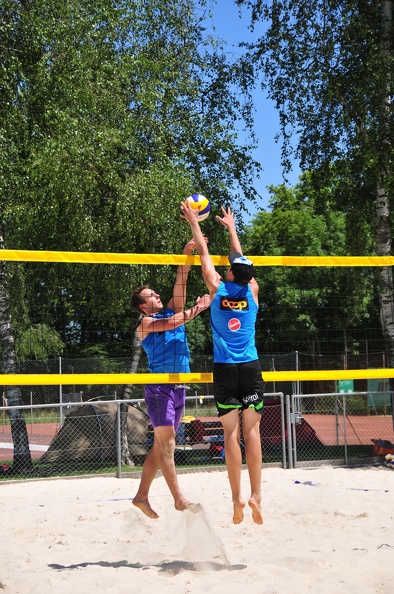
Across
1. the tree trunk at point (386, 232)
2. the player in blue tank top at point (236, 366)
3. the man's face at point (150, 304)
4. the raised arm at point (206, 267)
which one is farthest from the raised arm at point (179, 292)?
the tree trunk at point (386, 232)

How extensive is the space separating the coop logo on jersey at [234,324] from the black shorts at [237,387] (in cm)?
22

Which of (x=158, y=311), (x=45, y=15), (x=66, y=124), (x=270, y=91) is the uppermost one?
(x=45, y=15)

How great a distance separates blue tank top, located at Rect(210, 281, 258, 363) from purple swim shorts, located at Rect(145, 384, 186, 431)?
644 mm

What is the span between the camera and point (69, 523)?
6258 millimetres

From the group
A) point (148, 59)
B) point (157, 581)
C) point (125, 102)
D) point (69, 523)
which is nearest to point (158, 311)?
point (157, 581)

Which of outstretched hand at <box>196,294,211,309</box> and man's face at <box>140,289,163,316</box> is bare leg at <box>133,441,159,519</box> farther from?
outstretched hand at <box>196,294,211,309</box>

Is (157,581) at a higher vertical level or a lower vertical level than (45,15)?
lower

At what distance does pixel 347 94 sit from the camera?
38.5ft

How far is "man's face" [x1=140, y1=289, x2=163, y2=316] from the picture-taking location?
5.14m

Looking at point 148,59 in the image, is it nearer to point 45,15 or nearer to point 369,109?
point 45,15

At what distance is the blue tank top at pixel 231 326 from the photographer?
4.62 m

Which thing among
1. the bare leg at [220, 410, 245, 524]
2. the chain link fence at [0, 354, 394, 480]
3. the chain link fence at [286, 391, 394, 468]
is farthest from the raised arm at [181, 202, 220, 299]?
the chain link fence at [286, 391, 394, 468]

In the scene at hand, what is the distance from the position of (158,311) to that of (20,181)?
22.6 feet

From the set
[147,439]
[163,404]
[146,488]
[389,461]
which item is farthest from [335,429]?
[163,404]
